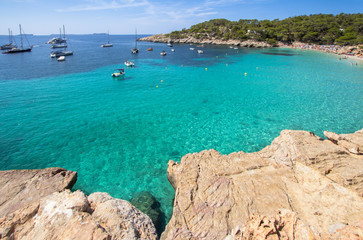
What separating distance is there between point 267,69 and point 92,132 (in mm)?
42363

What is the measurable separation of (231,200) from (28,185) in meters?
11.1

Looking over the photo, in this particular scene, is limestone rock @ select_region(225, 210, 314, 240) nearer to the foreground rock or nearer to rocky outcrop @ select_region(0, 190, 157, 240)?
the foreground rock

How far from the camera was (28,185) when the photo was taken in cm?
988

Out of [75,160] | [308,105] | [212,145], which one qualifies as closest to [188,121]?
[212,145]

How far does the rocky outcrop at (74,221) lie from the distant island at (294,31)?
97.3 meters

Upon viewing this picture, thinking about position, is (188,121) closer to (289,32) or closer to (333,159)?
(333,159)

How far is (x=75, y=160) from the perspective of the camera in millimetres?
14742

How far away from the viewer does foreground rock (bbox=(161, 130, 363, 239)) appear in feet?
19.4

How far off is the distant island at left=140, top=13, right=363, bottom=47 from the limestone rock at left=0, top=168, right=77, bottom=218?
98.8 m

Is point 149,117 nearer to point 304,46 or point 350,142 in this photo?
point 350,142

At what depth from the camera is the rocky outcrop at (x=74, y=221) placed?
→ 220 inches

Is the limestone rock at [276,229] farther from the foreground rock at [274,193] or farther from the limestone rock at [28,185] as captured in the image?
the limestone rock at [28,185]

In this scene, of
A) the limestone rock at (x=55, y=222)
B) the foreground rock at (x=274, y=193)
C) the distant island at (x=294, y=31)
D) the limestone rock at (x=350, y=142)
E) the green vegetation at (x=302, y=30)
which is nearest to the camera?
the limestone rock at (x=55, y=222)

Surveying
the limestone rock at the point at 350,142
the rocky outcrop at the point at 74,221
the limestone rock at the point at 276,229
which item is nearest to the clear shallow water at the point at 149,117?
the rocky outcrop at the point at 74,221
